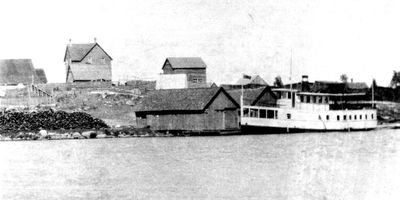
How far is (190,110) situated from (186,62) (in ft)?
54.3

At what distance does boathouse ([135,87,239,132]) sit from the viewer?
40.6 m

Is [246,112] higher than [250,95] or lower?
lower

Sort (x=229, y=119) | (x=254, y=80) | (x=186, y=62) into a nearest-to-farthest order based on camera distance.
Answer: (x=229, y=119) → (x=186, y=62) → (x=254, y=80)

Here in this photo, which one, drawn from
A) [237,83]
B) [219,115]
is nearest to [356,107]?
[219,115]

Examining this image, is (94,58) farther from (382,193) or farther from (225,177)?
(382,193)

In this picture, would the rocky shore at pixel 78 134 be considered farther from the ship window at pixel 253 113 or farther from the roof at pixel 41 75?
the roof at pixel 41 75

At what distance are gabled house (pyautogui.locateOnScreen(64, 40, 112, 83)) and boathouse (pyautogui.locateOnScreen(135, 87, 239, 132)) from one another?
15448 millimetres

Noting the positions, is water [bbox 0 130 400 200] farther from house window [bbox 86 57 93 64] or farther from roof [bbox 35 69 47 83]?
roof [bbox 35 69 47 83]

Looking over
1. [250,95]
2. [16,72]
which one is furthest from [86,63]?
[250,95]

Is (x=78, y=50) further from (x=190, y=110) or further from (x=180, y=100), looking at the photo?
(x=190, y=110)

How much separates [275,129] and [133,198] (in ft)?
88.9

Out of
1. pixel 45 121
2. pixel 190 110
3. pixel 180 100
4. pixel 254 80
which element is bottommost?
pixel 45 121

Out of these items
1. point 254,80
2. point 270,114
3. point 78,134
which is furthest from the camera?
point 254,80

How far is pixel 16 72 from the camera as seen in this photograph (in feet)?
184
